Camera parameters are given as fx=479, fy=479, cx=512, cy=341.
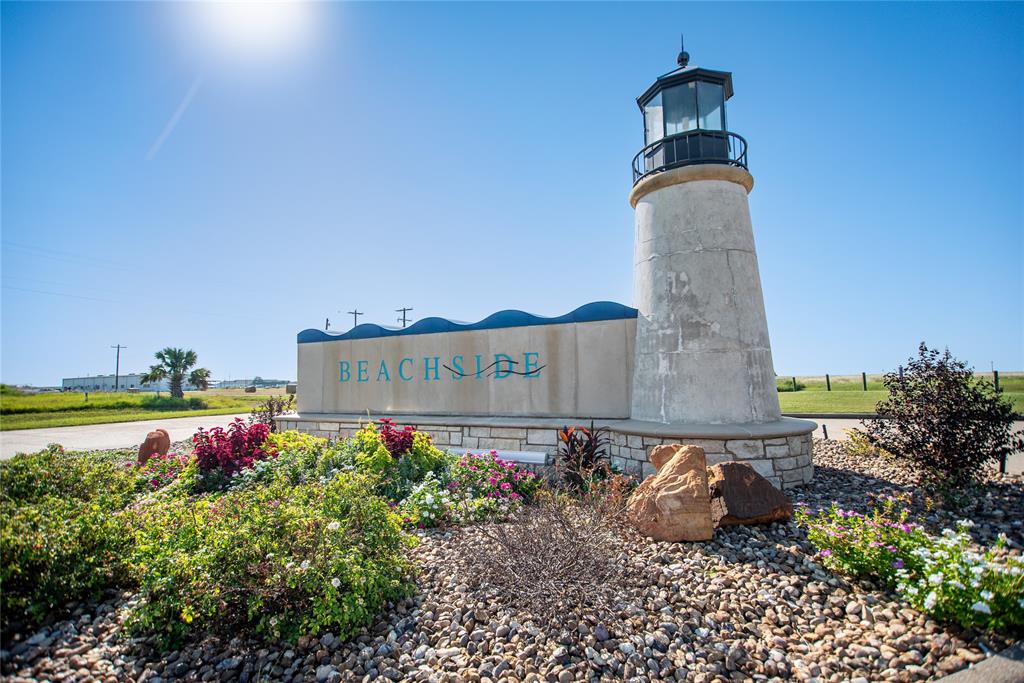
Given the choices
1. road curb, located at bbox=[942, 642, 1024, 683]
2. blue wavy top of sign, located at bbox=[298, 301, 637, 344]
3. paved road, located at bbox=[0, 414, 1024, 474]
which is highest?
blue wavy top of sign, located at bbox=[298, 301, 637, 344]

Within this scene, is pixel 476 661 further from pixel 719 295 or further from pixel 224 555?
pixel 719 295

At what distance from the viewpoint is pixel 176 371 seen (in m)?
41.2

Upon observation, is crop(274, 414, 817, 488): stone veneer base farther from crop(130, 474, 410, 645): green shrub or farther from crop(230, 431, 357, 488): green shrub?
crop(130, 474, 410, 645): green shrub

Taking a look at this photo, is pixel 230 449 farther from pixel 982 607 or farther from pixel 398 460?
pixel 982 607

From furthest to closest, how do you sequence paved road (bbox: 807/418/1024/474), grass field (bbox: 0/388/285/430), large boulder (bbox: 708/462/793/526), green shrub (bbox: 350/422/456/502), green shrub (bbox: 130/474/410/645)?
grass field (bbox: 0/388/285/430)
paved road (bbox: 807/418/1024/474)
green shrub (bbox: 350/422/456/502)
large boulder (bbox: 708/462/793/526)
green shrub (bbox: 130/474/410/645)

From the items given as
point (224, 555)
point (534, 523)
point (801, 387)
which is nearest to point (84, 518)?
point (224, 555)

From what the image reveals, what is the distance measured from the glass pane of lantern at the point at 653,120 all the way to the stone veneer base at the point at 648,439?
5138 millimetres

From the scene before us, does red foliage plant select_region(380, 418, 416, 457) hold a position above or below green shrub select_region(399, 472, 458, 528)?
above

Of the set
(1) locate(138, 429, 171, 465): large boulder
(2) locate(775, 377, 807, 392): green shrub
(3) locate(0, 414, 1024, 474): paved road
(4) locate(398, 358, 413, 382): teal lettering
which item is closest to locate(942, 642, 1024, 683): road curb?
(3) locate(0, 414, 1024, 474): paved road

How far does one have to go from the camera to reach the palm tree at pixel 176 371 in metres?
40.2

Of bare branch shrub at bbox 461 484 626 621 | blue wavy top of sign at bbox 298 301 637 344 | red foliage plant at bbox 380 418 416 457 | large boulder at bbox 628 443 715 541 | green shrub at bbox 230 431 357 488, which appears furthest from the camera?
blue wavy top of sign at bbox 298 301 637 344

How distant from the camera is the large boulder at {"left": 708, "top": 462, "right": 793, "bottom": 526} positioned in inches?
191

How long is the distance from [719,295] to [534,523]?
201 inches

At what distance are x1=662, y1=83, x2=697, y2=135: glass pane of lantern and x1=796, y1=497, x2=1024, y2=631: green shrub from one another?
261 inches
